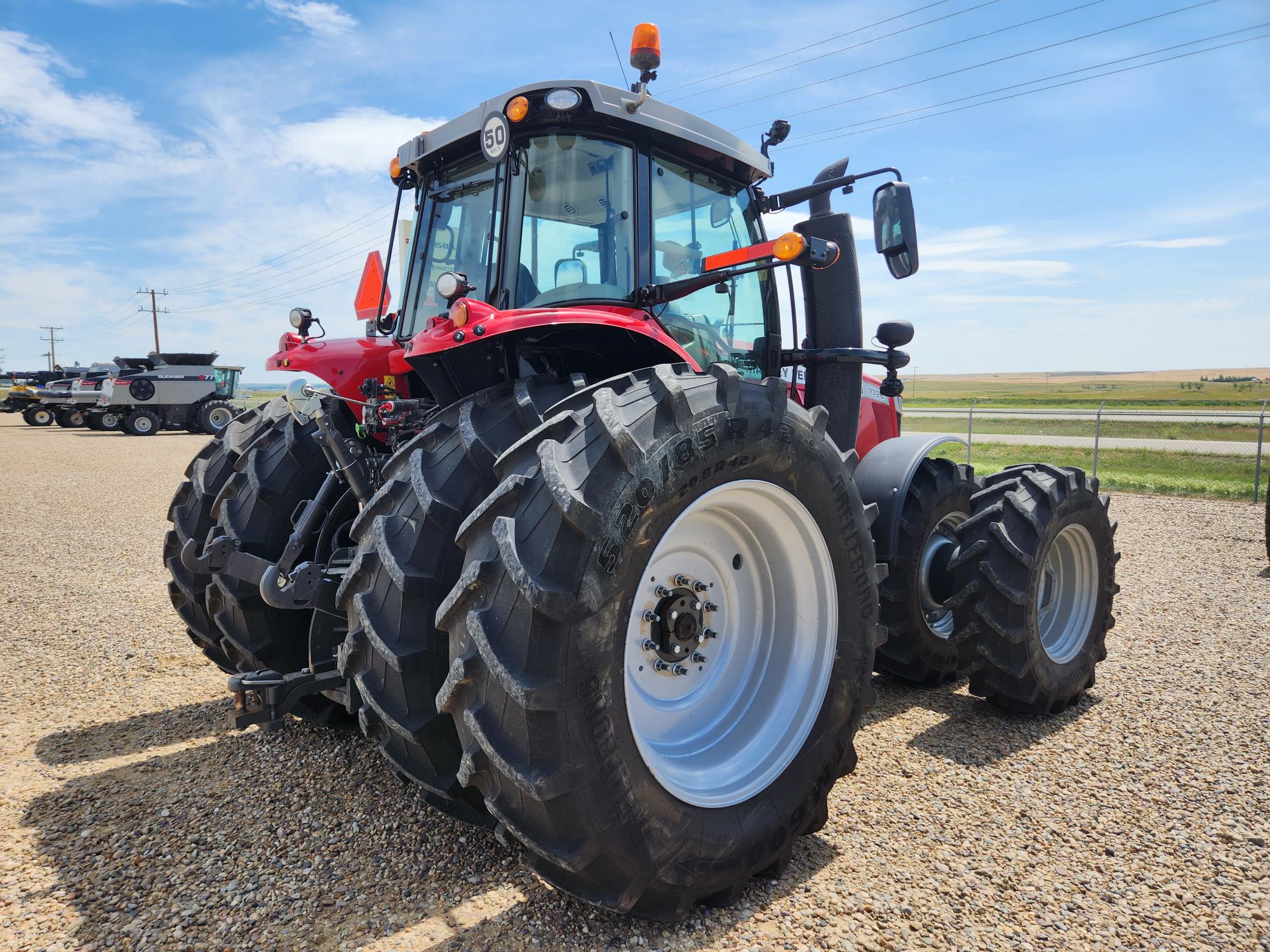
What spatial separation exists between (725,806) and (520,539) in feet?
3.45

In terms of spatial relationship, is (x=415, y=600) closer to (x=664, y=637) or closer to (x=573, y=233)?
(x=664, y=637)

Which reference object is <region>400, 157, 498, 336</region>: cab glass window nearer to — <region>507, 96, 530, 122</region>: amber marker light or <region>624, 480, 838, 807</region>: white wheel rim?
<region>507, 96, 530, 122</region>: amber marker light

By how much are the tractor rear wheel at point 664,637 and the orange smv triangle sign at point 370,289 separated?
7.42ft

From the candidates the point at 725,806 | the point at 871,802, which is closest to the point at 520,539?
the point at 725,806

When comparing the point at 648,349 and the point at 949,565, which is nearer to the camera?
the point at 648,349

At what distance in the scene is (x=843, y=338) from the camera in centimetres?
409

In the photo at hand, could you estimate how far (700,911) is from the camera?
7.63 ft

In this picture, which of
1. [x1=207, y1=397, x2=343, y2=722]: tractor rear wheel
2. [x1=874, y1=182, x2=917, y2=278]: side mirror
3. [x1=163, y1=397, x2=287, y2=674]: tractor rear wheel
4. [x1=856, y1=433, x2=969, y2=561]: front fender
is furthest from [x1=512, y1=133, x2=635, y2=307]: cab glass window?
[x1=856, y1=433, x2=969, y2=561]: front fender

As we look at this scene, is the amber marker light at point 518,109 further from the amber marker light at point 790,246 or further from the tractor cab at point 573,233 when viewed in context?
the amber marker light at point 790,246

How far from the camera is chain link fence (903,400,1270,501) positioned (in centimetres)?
1335

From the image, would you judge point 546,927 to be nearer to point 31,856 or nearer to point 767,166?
point 31,856

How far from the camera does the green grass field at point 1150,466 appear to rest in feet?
41.9

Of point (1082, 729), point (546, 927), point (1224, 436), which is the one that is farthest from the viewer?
point (1224, 436)

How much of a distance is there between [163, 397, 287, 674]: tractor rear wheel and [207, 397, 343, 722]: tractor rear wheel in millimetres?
195
